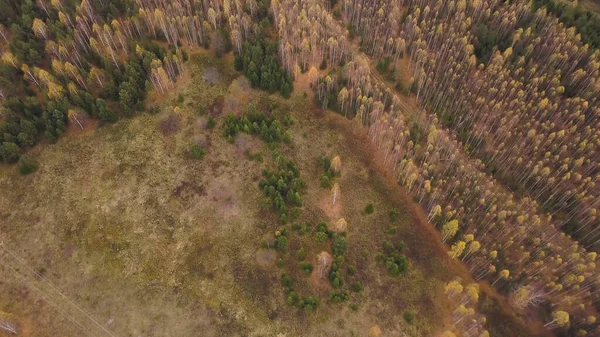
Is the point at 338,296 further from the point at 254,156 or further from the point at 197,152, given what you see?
the point at 197,152

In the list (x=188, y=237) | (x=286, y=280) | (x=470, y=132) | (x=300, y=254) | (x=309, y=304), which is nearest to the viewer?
(x=309, y=304)

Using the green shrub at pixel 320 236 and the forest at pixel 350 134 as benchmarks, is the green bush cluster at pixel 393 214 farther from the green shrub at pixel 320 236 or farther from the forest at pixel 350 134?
the green shrub at pixel 320 236

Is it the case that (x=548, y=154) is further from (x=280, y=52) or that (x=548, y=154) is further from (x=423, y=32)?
(x=280, y=52)

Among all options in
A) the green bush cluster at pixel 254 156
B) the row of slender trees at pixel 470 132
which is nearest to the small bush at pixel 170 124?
the green bush cluster at pixel 254 156

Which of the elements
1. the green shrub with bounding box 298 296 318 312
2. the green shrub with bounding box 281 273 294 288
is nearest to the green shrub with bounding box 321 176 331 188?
the green shrub with bounding box 281 273 294 288

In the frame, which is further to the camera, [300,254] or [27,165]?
[27,165]

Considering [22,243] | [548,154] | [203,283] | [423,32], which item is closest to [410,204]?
[548,154]

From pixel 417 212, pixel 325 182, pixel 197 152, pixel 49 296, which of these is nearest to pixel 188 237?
pixel 197 152
